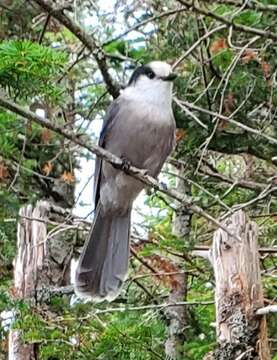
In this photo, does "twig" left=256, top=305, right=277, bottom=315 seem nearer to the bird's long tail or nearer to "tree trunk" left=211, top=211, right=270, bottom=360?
"tree trunk" left=211, top=211, right=270, bottom=360

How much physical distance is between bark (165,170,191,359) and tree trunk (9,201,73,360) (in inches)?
21.6

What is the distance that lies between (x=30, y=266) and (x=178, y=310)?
70cm

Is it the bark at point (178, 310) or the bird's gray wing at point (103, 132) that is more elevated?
the bird's gray wing at point (103, 132)

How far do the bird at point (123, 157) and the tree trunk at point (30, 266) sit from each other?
22cm

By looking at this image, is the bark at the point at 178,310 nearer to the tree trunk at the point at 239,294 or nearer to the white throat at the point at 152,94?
the white throat at the point at 152,94

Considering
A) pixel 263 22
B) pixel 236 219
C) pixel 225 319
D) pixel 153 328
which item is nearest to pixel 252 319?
pixel 225 319

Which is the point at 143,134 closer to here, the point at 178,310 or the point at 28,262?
the point at 28,262

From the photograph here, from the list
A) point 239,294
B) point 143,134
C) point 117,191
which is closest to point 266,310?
point 239,294

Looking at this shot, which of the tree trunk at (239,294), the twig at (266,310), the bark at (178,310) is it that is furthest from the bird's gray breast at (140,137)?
the twig at (266,310)

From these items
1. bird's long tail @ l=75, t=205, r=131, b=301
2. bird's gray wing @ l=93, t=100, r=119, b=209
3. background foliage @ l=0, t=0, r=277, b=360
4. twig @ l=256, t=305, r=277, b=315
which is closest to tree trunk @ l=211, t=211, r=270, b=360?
twig @ l=256, t=305, r=277, b=315

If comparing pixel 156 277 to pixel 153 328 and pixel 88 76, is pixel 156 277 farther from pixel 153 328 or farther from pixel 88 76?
pixel 88 76

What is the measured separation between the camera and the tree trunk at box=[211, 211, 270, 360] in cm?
208

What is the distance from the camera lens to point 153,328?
314 centimetres

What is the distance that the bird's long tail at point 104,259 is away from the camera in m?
2.80
